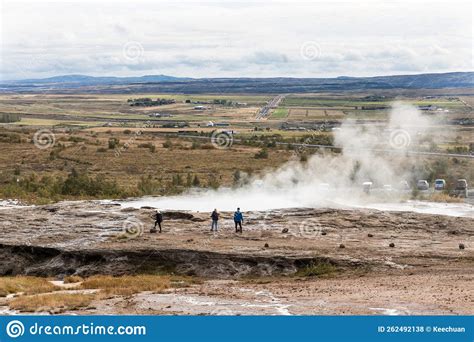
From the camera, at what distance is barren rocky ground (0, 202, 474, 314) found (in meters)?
22.2

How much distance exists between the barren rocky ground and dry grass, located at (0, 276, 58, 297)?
6.32ft

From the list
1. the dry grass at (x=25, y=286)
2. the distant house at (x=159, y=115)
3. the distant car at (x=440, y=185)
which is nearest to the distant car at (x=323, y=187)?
the distant car at (x=440, y=185)

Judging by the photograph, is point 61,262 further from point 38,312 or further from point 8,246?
point 38,312

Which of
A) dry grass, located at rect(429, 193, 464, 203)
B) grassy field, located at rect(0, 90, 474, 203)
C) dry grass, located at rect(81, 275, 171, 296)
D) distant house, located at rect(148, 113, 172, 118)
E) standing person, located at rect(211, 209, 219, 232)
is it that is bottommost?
distant house, located at rect(148, 113, 172, 118)

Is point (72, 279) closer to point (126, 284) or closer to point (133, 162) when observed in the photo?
point (126, 284)

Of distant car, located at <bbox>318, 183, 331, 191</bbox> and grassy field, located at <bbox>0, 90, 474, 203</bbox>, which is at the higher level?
distant car, located at <bbox>318, 183, 331, 191</bbox>

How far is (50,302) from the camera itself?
72.8 feet

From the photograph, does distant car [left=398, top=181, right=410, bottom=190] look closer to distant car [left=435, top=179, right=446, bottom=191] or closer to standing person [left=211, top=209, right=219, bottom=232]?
distant car [left=435, top=179, right=446, bottom=191]

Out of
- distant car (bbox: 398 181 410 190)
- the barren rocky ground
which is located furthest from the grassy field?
distant car (bbox: 398 181 410 190)

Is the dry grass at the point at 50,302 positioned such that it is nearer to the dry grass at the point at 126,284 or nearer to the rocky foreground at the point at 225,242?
the dry grass at the point at 126,284

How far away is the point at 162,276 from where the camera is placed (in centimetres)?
2823

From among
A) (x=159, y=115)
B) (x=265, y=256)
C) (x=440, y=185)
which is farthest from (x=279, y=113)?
(x=265, y=256)

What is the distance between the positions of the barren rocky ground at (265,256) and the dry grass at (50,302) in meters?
0.70

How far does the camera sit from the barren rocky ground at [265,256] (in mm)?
22203
